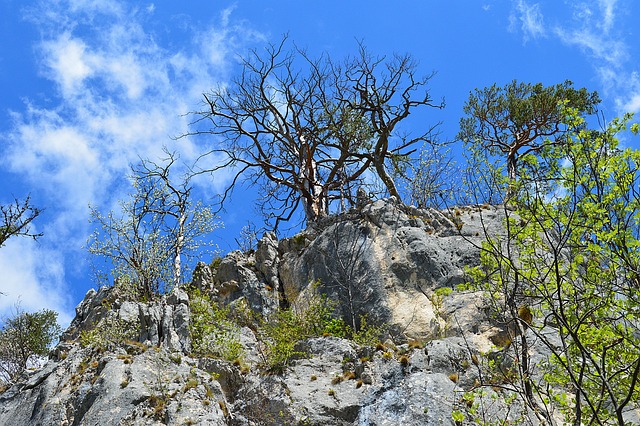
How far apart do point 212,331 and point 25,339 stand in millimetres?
15964

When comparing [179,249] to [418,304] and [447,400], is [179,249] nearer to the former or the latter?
[418,304]

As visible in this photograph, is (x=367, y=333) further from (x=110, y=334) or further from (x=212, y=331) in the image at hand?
(x=110, y=334)

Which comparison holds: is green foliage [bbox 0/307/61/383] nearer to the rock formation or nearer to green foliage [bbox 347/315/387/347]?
the rock formation

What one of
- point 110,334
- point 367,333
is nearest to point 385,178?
point 367,333

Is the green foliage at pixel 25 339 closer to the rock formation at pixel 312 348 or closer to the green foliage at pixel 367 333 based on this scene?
the rock formation at pixel 312 348

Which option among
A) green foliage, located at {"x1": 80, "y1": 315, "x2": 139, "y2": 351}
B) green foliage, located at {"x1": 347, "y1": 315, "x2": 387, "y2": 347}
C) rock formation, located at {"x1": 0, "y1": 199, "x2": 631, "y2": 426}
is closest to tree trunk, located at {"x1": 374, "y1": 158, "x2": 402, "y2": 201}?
rock formation, located at {"x1": 0, "y1": 199, "x2": 631, "y2": 426}

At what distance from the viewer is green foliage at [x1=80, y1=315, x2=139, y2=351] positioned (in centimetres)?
1783

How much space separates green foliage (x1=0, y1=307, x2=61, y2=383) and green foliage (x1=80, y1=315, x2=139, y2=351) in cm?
1042

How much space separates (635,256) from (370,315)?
38.1 ft

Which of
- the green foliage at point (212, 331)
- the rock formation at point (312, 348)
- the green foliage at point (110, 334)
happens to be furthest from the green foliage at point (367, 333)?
the green foliage at point (110, 334)

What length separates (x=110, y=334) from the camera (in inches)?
736

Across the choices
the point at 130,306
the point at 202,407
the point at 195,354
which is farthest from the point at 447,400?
the point at 130,306

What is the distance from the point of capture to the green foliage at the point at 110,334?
17.8 meters

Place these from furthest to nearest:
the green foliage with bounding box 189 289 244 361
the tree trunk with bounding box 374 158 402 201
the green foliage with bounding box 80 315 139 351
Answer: the tree trunk with bounding box 374 158 402 201 < the green foliage with bounding box 189 289 244 361 < the green foliage with bounding box 80 315 139 351
